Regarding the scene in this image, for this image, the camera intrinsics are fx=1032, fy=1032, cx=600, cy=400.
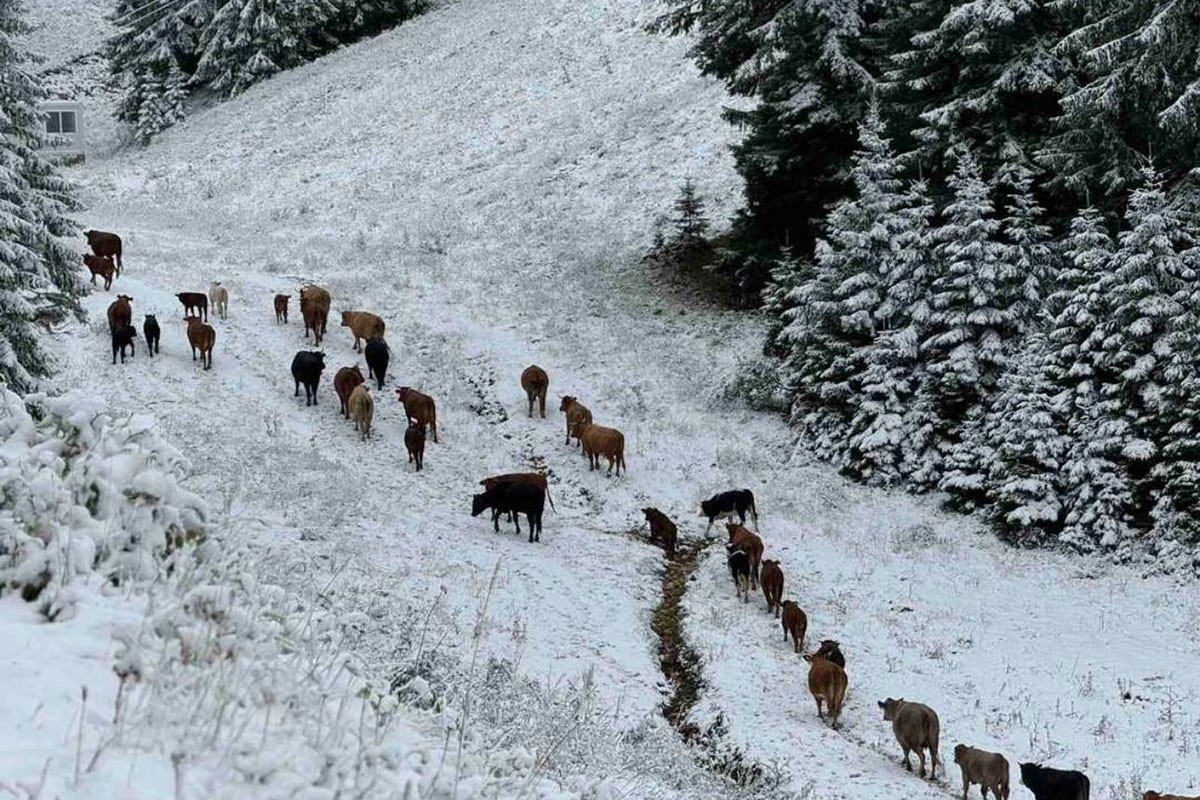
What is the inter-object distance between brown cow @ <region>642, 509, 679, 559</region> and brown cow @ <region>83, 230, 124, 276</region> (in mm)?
17266

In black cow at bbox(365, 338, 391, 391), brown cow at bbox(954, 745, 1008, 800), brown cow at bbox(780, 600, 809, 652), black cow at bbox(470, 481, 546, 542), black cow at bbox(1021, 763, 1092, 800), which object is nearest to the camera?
black cow at bbox(1021, 763, 1092, 800)

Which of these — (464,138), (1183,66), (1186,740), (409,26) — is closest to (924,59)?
(1183,66)

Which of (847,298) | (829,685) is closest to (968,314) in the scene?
(847,298)

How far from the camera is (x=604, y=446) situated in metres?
19.9

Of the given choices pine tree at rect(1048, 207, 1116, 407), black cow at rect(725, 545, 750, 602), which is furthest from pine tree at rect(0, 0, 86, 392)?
pine tree at rect(1048, 207, 1116, 407)

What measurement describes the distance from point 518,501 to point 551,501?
133 centimetres

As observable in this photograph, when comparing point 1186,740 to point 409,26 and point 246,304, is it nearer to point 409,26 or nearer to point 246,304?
point 246,304

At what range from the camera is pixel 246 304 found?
2675 cm

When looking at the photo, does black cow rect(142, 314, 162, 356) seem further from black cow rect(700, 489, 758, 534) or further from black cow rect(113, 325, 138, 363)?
black cow rect(700, 489, 758, 534)

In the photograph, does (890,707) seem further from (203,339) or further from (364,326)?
(364,326)

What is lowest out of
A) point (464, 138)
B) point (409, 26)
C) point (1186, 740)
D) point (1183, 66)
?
point (1186, 740)

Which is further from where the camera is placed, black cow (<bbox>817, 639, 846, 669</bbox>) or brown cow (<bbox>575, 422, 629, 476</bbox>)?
brown cow (<bbox>575, 422, 629, 476</bbox>)

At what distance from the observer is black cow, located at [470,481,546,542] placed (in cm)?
1695

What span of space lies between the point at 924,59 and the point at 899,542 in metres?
12.0
